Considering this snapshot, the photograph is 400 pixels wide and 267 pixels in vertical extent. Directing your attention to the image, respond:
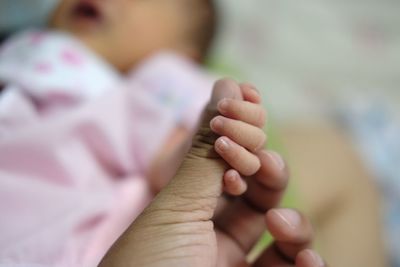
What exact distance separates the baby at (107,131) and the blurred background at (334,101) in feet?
0.70

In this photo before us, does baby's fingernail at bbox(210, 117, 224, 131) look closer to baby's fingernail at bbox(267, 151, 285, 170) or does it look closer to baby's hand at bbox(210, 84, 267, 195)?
baby's hand at bbox(210, 84, 267, 195)

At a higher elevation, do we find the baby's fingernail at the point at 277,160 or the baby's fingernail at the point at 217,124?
the baby's fingernail at the point at 217,124

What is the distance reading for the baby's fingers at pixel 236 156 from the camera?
54cm

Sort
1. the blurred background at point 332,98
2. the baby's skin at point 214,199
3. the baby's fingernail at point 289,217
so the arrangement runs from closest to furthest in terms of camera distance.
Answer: the baby's skin at point 214,199 → the baby's fingernail at point 289,217 → the blurred background at point 332,98

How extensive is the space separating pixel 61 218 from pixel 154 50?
515 millimetres

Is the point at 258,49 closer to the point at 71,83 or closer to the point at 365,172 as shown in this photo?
the point at 365,172

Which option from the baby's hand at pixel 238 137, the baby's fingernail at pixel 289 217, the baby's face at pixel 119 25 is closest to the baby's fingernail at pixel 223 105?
the baby's hand at pixel 238 137

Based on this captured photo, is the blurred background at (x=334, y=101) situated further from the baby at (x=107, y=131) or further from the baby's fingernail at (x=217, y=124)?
the baby's fingernail at (x=217, y=124)

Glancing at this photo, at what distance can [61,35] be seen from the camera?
3.37 feet

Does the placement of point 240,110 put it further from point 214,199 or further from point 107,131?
point 107,131

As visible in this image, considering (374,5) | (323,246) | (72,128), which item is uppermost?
Answer: (374,5)

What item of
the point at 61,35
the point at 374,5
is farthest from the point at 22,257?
the point at 374,5

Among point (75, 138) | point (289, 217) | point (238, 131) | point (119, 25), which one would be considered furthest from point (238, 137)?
point (119, 25)

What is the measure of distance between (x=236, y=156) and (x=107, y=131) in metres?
0.37
